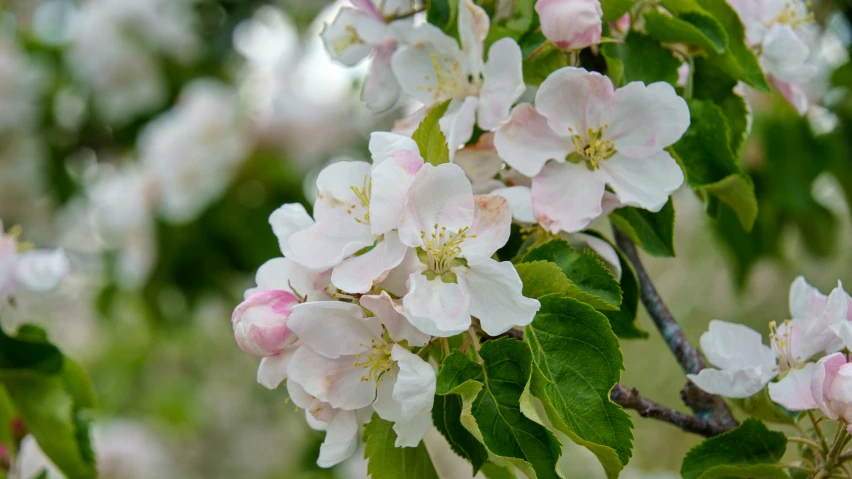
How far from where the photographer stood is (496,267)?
1.83 ft

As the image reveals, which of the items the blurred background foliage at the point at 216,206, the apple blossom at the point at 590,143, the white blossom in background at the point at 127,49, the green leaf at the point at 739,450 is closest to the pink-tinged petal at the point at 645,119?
the apple blossom at the point at 590,143

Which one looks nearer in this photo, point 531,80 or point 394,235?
point 394,235

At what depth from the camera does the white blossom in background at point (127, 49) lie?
209cm

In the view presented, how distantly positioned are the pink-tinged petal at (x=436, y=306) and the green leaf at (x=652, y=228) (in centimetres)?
19

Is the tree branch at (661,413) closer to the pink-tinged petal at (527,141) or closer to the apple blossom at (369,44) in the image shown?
the pink-tinged petal at (527,141)

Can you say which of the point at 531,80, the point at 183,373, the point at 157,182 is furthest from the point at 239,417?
the point at 531,80

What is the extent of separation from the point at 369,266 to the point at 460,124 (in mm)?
167

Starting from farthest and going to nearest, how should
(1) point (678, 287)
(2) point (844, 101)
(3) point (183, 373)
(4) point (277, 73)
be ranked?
1. (1) point (678, 287)
2. (3) point (183, 373)
3. (4) point (277, 73)
4. (2) point (844, 101)

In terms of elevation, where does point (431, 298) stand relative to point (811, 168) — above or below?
above

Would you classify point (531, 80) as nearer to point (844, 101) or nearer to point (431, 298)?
point (431, 298)

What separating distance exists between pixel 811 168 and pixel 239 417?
201 cm

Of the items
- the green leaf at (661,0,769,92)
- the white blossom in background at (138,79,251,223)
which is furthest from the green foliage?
the white blossom in background at (138,79,251,223)

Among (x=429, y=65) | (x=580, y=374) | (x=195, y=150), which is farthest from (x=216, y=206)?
(x=580, y=374)

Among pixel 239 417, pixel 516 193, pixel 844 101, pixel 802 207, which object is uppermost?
pixel 516 193
